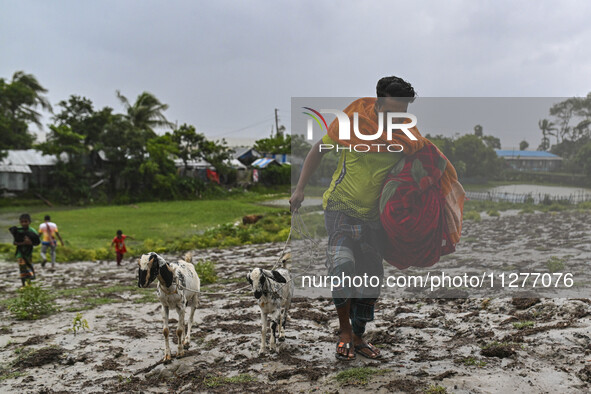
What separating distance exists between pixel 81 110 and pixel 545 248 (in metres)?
33.5

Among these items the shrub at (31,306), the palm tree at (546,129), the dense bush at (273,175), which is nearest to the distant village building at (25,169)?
the dense bush at (273,175)

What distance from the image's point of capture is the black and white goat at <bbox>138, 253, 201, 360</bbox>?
470cm

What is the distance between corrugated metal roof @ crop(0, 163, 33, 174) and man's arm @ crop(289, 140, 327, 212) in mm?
29113

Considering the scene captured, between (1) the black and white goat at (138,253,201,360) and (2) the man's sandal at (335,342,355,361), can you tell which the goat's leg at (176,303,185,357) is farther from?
(2) the man's sandal at (335,342,355,361)

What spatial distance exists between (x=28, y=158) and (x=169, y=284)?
2934 cm

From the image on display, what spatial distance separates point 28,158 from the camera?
98.4ft

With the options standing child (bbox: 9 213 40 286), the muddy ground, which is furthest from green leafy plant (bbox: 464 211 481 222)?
standing child (bbox: 9 213 40 286)

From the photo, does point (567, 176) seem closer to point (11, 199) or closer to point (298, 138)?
point (298, 138)

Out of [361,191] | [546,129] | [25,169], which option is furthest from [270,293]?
[25,169]

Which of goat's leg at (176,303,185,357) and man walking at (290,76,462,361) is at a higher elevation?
man walking at (290,76,462,361)

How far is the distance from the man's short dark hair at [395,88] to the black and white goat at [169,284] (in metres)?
2.63

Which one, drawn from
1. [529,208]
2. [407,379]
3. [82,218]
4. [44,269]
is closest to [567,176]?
[529,208]

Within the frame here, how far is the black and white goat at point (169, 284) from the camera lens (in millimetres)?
4699

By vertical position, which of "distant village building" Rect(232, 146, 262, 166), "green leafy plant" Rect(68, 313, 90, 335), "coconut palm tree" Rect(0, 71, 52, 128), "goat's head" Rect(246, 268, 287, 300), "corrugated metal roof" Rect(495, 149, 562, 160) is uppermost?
"coconut palm tree" Rect(0, 71, 52, 128)
